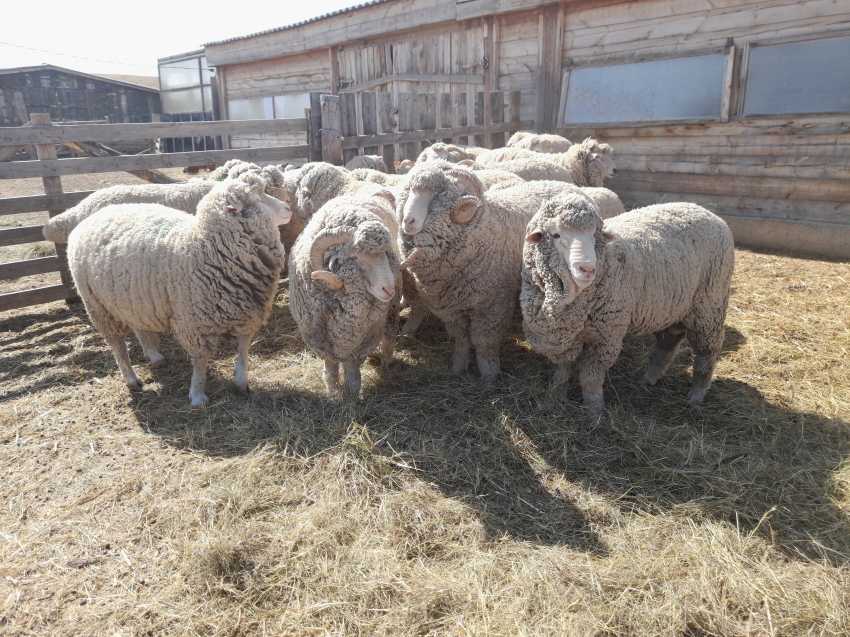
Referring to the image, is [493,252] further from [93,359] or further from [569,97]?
[569,97]

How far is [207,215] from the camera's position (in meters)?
4.39

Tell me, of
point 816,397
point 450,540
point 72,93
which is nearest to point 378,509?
point 450,540

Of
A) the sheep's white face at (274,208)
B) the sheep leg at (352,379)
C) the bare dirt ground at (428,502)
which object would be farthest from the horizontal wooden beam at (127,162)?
the sheep leg at (352,379)

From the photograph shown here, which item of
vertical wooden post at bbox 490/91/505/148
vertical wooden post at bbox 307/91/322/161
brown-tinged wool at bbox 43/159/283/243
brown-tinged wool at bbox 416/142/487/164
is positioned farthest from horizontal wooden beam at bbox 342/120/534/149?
brown-tinged wool at bbox 43/159/283/243

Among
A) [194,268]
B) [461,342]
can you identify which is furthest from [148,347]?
[461,342]

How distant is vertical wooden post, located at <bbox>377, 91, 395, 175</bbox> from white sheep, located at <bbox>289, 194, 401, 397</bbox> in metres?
4.02

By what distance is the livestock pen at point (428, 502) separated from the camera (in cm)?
261

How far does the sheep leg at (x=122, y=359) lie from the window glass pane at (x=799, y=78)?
921 centimetres

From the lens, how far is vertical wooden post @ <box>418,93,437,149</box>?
9.02m

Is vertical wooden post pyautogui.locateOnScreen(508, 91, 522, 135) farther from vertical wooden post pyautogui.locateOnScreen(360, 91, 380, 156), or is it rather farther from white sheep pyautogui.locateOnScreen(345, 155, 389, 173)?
white sheep pyautogui.locateOnScreen(345, 155, 389, 173)

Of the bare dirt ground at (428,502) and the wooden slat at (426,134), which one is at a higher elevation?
the wooden slat at (426,134)

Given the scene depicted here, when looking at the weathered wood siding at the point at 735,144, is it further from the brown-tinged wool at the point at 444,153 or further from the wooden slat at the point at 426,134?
the brown-tinged wool at the point at 444,153

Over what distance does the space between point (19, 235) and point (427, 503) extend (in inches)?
224

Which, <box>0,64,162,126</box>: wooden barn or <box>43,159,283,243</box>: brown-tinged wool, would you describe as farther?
<box>0,64,162,126</box>: wooden barn
